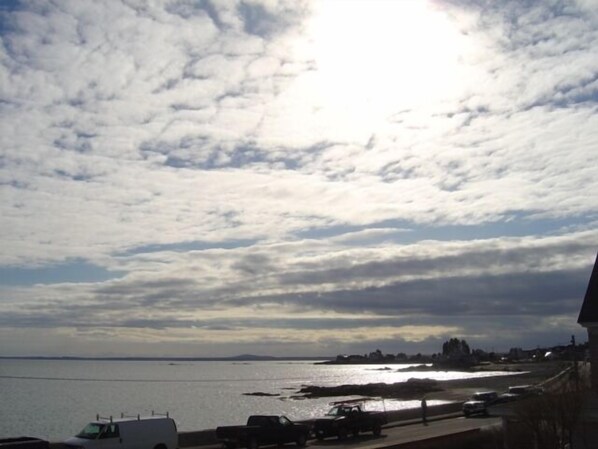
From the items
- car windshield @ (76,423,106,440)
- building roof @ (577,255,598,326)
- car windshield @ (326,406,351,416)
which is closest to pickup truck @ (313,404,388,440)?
car windshield @ (326,406,351,416)

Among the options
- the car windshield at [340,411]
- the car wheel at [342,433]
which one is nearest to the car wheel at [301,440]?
the car wheel at [342,433]

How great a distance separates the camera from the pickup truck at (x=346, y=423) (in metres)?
38.7

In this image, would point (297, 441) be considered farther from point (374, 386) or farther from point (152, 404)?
point (374, 386)

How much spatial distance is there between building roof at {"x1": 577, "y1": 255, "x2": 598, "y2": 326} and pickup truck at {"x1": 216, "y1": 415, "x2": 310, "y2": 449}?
14.1 metres

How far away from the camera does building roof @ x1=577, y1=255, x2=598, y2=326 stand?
94.5ft

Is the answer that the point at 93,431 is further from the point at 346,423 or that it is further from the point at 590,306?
the point at 590,306

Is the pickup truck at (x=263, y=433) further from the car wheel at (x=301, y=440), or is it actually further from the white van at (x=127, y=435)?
the white van at (x=127, y=435)

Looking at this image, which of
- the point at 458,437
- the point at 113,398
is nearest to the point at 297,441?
the point at 458,437

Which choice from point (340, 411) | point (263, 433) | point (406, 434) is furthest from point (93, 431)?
point (406, 434)

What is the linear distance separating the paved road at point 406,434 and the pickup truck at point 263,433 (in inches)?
47.7

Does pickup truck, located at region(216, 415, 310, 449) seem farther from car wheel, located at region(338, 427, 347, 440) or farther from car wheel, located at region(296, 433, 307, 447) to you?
car wheel, located at region(338, 427, 347, 440)

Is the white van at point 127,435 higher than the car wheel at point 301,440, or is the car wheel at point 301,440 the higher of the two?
the white van at point 127,435

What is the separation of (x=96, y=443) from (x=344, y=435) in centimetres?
1648

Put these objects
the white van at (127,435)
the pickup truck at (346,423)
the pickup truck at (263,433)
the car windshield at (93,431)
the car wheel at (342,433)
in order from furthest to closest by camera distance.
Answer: the car wheel at (342,433), the pickup truck at (346,423), the pickup truck at (263,433), the car windshield at (93,431), the white van at (127,435)
